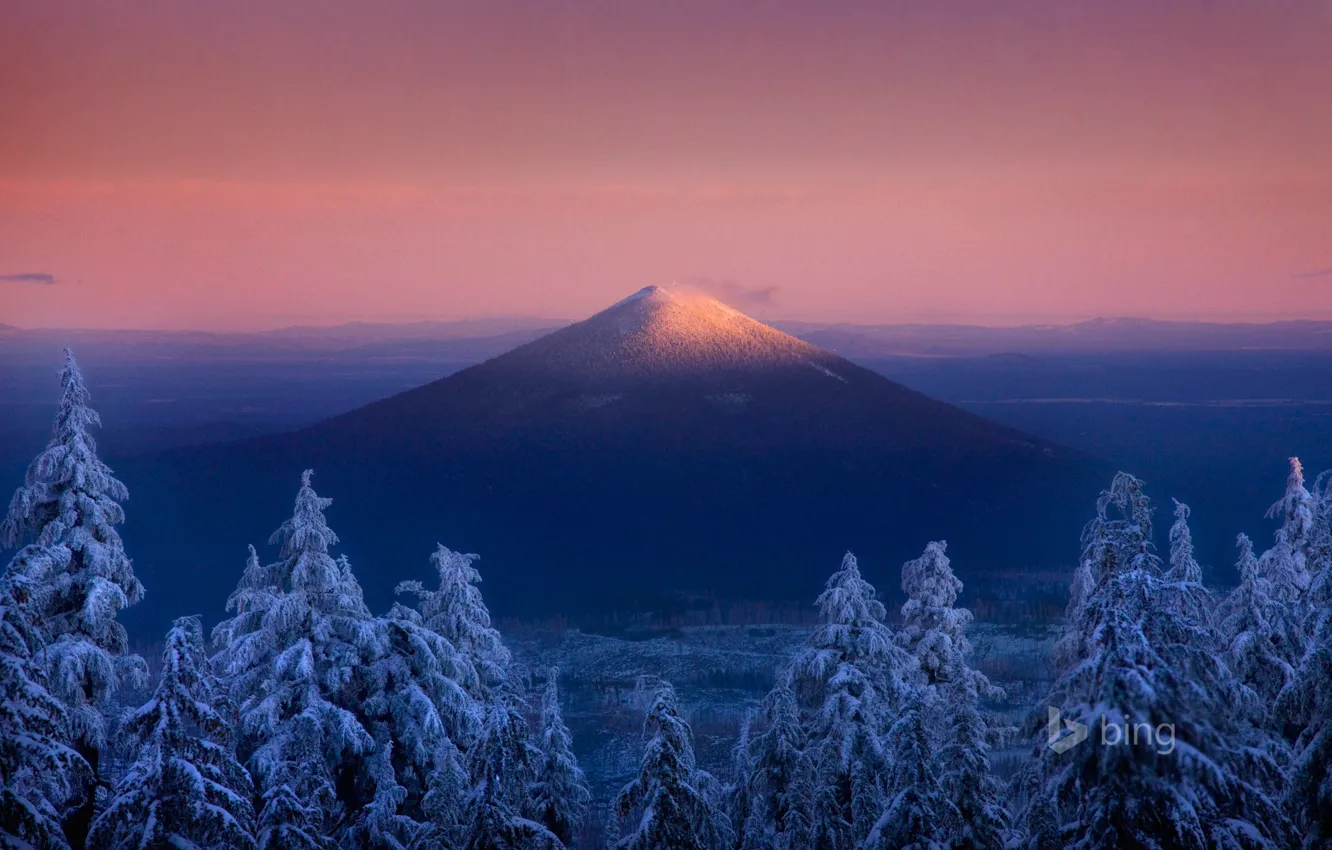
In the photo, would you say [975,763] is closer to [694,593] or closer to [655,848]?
[655,848]

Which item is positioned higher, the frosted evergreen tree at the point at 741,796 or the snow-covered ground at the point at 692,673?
the frosted evergreen tree at the point at 741,796

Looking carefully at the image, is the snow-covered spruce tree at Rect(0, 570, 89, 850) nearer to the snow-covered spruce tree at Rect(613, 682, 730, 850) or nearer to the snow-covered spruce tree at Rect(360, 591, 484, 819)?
the snow-covered spruce tree at Rect(360, 591, 484, 819)

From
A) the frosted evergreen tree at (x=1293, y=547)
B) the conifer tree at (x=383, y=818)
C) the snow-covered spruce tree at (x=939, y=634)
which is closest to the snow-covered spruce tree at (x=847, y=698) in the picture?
the snow-covered spruce tree at (x=939, y=634)

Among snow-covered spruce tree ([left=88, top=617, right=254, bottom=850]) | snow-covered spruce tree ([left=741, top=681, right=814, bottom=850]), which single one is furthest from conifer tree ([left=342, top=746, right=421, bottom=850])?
snow-covered spruce tree ([left=741, top=681, right=814, bottom=850])

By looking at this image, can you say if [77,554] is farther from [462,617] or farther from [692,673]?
[692,673]

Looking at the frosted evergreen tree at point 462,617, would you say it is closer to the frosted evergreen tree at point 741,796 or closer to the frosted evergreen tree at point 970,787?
the frosted evergreen tree at point 741,796
